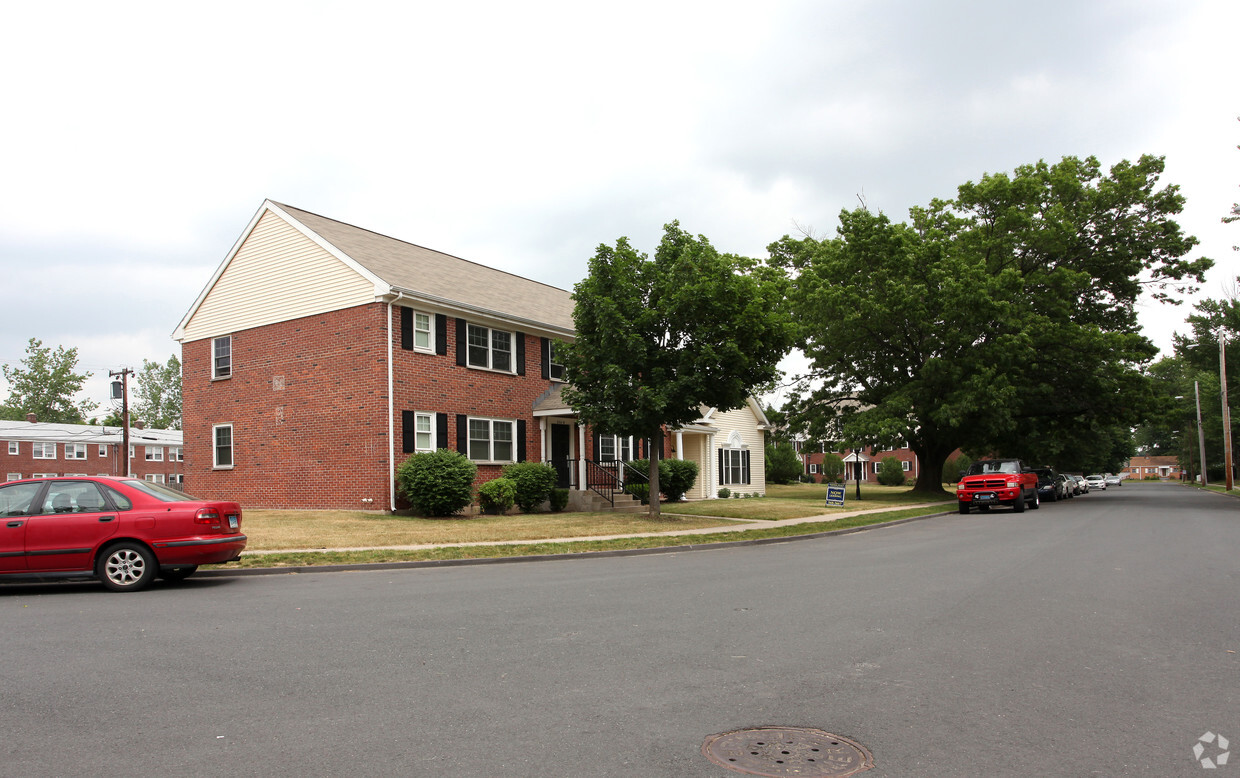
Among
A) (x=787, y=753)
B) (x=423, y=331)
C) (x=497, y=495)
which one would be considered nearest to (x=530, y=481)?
(x=497, y=495)

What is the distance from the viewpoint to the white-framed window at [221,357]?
85.8ft

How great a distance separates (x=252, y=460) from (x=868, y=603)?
828 inches

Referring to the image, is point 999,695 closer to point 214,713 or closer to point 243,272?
point 214,713

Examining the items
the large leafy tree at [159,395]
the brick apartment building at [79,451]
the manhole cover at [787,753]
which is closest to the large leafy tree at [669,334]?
the manhole cover at [787,753]

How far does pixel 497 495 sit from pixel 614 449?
7.72 m

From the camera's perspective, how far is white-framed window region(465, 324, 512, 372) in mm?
Answer: 24703

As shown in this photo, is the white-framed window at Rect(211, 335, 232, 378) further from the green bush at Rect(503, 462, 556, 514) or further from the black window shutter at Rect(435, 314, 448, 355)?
the green bush at Rect(503, 462, 556, 514)

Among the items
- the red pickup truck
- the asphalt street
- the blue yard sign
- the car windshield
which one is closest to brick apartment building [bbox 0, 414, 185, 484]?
the blue yard sign

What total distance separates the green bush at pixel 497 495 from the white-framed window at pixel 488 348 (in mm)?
3715

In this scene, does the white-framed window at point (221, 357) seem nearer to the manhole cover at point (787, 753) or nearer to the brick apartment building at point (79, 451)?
the manhole cover at point (787, 753)

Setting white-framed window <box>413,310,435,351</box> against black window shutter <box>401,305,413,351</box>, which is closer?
black window shutter <box>401,305,413,351</box>

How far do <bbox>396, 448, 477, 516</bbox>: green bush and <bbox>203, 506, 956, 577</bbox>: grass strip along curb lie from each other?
650cm

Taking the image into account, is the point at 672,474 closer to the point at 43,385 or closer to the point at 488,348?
the point at 488,348

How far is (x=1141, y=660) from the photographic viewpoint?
6371mm
